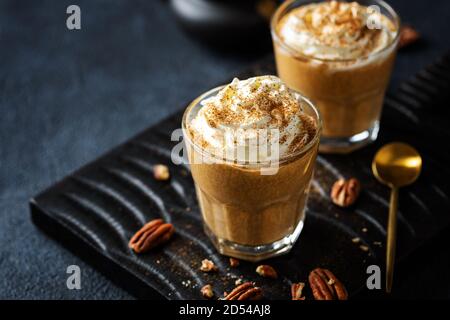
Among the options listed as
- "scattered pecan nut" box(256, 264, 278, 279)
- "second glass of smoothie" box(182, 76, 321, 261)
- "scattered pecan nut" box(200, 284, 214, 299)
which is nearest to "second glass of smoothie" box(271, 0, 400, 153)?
"second glass of smoothie" box(182, 76, 321, 261)

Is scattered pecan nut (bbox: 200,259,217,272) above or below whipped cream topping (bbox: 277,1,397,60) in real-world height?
below

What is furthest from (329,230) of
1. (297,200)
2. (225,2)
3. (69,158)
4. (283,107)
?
(225,2)

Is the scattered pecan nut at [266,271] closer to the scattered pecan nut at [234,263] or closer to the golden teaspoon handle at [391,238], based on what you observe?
the scattered pecan nut at [234,263]

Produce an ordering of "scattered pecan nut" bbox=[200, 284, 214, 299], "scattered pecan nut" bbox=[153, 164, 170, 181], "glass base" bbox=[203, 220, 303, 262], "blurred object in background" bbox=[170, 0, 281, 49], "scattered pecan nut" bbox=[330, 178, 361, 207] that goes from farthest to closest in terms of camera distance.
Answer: "blurred object in background" bbox=[170, 0, 281, 49] < "scattered pecan nut" bbox=[153, 164, 170, 181] < "scattered pecan nut" bbox=[330, 178, 361, 207] < "glass base" bbox=[203, 220, 303, 262] < "scattered pecan nut" bbox=[200, 284, 214, 299]

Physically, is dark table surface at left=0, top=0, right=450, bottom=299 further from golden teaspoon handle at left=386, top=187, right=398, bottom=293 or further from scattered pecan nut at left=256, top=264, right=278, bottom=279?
scattered pecan nut at left=256, top=264, right=278, bottom=279

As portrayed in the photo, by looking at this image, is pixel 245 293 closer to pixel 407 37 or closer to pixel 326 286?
pixel 326 286

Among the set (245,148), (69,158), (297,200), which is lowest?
(69,158)

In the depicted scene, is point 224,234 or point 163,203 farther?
point 163,203

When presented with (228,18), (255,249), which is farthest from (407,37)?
(255,249)

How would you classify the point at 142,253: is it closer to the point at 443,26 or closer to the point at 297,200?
the point at 297,200
